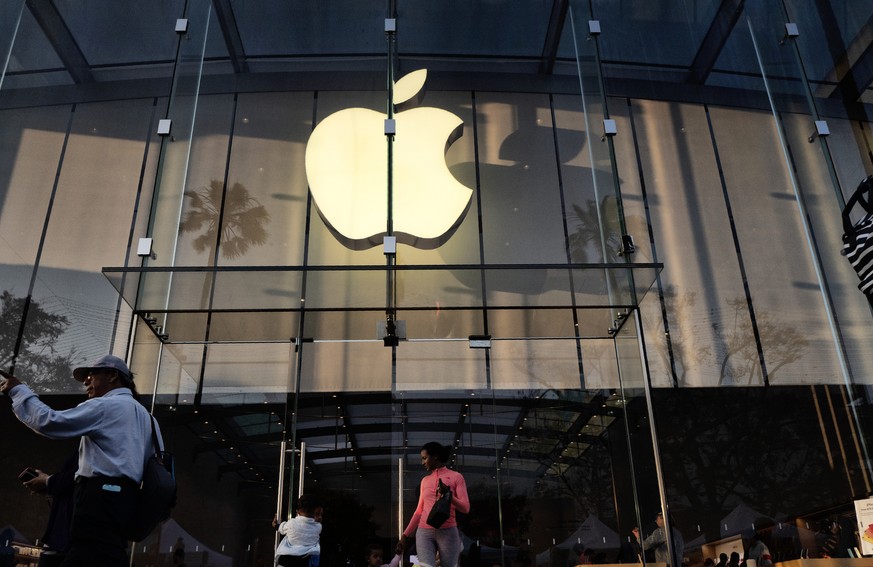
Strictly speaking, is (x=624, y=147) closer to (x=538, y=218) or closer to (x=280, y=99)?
(x=538, y=218)

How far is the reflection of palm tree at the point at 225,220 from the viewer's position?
666 centimetres

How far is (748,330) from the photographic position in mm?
10219

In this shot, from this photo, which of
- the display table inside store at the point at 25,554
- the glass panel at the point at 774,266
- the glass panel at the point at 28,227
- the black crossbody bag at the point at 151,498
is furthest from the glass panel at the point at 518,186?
the display table inside store at the point at 25,554

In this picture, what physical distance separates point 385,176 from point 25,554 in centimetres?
603

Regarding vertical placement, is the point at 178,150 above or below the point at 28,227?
below

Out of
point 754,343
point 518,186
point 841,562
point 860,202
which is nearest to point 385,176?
point 518,186

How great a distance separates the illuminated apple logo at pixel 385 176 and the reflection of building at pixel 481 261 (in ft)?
0.52

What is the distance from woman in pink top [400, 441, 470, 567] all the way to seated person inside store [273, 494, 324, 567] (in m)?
0.82

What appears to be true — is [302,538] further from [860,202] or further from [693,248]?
[693,248]

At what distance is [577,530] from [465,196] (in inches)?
137

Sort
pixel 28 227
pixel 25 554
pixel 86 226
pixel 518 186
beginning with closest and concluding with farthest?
pixel 518 186 < pixel 25 554 < pixel 28 227 < pixel 86 226

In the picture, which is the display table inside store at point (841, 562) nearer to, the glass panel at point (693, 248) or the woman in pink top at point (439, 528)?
the woman in pink top at point (439, 528)

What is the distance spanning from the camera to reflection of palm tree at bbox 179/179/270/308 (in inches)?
262

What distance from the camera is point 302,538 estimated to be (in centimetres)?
630
